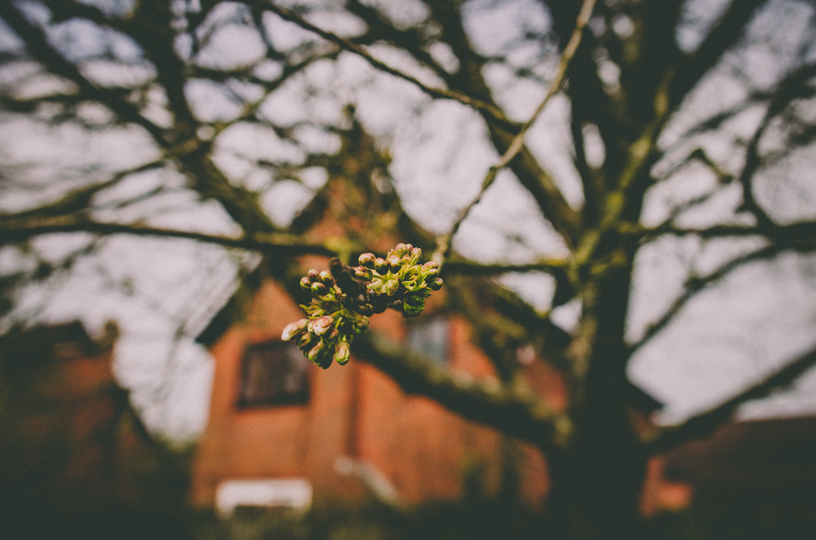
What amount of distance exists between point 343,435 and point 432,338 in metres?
2.94

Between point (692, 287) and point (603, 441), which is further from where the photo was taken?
point (603, 441)

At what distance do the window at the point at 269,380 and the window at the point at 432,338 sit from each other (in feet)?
9.71

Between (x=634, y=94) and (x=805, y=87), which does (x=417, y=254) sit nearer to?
(x=805, y=87)

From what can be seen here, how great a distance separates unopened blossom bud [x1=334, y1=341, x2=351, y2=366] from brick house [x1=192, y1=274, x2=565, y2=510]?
6.27 meters

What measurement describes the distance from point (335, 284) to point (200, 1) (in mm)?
1575

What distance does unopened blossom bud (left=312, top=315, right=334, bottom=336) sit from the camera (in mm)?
747

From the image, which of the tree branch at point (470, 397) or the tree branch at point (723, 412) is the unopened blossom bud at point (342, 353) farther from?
the tree branch at point (723, 412)

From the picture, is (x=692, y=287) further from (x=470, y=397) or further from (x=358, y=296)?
(x=358, y=296)

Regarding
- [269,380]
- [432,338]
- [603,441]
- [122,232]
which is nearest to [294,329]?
[122,232]

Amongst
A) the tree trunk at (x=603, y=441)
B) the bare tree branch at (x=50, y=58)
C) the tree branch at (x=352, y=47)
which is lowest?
the tree trunk at (x=603, y=441)

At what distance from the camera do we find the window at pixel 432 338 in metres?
9.52

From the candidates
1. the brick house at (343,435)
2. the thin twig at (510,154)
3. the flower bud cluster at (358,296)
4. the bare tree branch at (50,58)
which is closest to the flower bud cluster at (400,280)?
the flower bud cluster at (358,296)

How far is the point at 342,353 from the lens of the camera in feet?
2.43

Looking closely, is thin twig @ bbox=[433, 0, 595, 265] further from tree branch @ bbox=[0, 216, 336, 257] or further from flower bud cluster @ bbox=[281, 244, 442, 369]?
tree branch @ bbox=[0, 216, 336, 257]
